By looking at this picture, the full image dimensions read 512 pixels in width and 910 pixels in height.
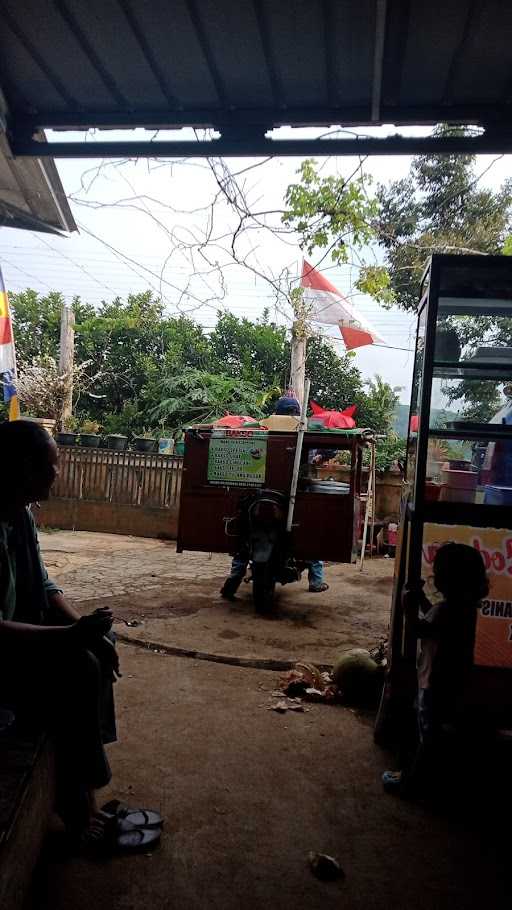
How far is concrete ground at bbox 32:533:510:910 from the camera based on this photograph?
6.96ft

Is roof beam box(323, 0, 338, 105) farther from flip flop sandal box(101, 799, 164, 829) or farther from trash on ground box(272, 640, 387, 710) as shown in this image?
trash on ground box(272, 640, 387, 710)

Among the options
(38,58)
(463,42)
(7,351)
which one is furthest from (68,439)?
(463,42)

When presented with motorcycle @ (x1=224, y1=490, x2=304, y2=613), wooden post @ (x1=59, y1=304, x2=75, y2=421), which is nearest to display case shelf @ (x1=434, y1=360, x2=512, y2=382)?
motorcycle @ (x1=224, y1=490, x2=304, y2=613)

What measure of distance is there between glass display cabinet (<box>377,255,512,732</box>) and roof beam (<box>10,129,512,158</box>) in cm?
54

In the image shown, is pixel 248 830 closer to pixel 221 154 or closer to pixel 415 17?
pixel 221 154

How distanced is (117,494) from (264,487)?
18.5 feet

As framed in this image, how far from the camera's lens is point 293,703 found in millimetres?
3902

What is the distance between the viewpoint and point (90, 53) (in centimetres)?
234

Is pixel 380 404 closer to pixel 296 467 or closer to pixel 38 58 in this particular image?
pixel 296 467

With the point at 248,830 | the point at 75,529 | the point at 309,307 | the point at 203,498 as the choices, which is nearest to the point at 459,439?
the point at 248,830

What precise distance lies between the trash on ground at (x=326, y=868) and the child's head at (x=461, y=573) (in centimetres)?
124

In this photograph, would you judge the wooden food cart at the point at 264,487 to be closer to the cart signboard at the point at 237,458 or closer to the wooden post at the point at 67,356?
the cart signboard at the point at 237,458

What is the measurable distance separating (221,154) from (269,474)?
391cm

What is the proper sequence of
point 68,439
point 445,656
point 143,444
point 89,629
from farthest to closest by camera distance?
point 143,444 → point 68,439 → point 445,656 → point 89,629
